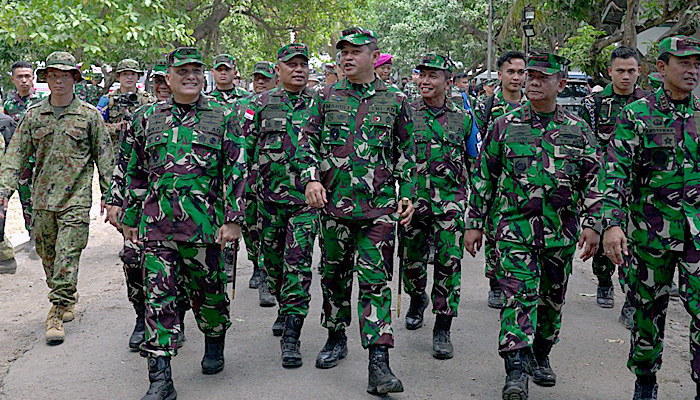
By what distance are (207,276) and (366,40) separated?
187 cm

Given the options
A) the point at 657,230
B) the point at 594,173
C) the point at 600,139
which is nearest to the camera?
the point at 657,230

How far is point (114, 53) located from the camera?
1744 centimetres

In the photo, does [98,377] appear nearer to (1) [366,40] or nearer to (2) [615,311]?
(1) [366,40]

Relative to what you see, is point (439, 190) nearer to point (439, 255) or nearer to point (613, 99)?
point (439, 255)

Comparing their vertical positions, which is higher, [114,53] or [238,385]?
[114,53]

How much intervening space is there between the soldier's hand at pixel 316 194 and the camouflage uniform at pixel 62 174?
2343 mm

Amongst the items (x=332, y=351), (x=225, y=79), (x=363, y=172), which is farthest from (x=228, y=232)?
(x=225, y=79)

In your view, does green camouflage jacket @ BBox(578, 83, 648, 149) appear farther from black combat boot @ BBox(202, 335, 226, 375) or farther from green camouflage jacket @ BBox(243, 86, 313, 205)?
black combat boot @ BBox(202, 335, 226, 375)

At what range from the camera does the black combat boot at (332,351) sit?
5.98m

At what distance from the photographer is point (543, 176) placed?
17.5 ft

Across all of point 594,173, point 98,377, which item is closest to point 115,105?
point 98,377

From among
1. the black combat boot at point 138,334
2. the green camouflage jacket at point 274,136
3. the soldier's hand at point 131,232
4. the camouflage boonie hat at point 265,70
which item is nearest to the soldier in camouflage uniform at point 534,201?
the green camouflage jacket at point 274,136

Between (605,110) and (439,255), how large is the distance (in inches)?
93.7

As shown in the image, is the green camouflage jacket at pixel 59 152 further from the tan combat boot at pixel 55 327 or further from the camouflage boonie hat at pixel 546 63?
the camouflage boonie hat at pixel 546 63
